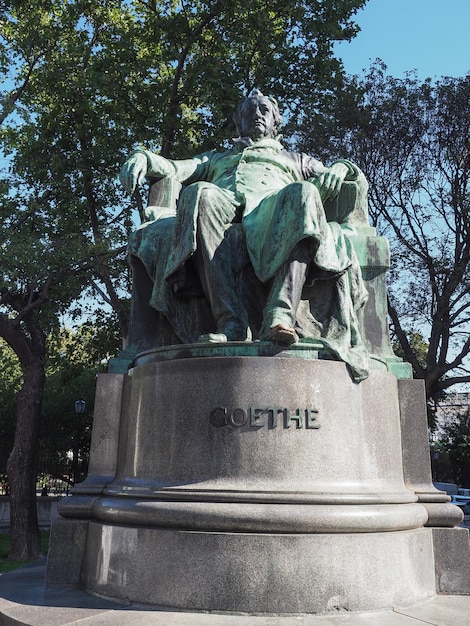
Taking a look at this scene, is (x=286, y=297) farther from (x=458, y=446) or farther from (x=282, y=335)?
(x=458, y=446)

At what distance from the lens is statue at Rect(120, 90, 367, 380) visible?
179 inches

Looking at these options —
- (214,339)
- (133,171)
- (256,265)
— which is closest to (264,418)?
(214,339)

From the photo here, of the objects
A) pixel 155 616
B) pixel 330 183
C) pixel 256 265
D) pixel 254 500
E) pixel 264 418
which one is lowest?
pixel 155 616

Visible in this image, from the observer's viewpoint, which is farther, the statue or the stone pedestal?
the statue

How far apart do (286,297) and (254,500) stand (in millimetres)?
1370

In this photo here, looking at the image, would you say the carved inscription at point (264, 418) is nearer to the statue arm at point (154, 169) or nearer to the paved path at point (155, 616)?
the paved path at point (155, 616)

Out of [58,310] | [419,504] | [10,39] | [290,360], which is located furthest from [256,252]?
[10,39]

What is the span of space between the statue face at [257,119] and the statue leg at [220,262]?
1477mm

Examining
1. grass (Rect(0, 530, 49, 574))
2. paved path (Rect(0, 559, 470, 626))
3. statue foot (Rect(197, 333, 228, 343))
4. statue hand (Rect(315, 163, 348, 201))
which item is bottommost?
grass (Rect(0, 530, 49, 574))

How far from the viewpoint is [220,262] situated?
188 inches

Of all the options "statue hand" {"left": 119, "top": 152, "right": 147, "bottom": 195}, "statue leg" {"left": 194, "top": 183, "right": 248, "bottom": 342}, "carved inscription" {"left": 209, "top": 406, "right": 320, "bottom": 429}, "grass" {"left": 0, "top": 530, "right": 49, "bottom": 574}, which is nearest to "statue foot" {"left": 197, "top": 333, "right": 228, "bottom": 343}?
"statue leg" {"left": 194, "top": 183, "right": 248, "bottom": 342}

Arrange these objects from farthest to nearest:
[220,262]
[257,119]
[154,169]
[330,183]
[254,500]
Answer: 1. [257,119]
2. [154,169]
3. [330,183]
4. [220,262]
5. [254,500]

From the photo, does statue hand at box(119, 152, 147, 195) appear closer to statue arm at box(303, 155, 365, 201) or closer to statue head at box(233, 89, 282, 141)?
statue head at box(233, 89, 282, 141)

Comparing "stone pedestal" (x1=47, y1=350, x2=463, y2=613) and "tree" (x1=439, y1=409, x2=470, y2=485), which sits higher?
"tree" (x1=439, y1=409, x2=470, y2=485)
